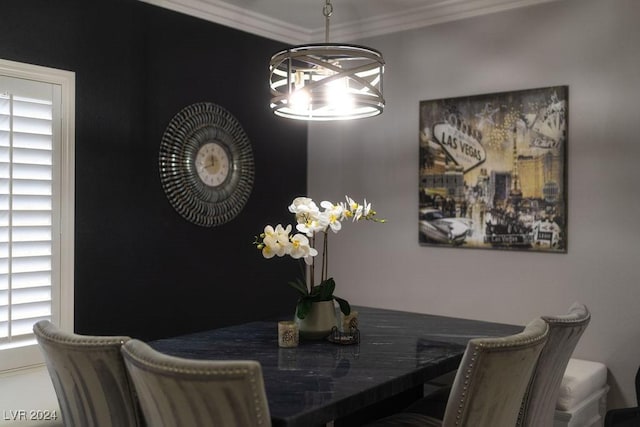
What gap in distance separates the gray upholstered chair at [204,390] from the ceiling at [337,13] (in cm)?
272

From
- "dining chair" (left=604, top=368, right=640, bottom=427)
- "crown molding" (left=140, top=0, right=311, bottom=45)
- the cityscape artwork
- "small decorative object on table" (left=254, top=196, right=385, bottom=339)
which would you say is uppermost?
"crown molding" (left=140, top=0, right=311, bottom=45)

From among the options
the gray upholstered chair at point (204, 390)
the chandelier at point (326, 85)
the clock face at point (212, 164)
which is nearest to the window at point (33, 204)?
the clock face at point (212, 164)

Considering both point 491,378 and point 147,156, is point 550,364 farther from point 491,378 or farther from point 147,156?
point 147,156

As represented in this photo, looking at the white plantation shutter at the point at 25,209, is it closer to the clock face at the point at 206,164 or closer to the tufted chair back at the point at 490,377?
the clock face at the point at 206,164

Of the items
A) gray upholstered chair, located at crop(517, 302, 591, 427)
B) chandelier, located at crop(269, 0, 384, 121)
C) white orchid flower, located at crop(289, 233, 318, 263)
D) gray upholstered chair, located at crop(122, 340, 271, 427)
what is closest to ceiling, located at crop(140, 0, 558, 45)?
chandelier, located at crop(269, 0, 384, 121)

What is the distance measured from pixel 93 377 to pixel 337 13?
310 cm

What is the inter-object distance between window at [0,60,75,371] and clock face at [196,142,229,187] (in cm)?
88

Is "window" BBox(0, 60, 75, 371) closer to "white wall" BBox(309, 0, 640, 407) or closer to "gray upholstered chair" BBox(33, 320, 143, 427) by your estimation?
"gray upholstered chair" BBox(33, 320, 143, 427)

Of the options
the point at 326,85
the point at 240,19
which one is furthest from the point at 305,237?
the point at 240,19

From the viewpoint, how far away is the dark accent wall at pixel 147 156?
3.38m

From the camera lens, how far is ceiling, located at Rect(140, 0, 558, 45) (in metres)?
3.97

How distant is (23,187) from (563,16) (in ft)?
10.0

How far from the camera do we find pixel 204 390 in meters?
1.58

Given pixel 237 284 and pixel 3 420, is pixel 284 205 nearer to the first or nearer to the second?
pixel 237 284
